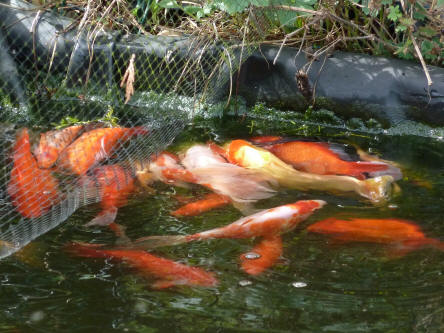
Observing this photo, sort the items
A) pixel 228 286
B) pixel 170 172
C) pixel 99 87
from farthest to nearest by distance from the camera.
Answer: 1. pixel 99 87
2. pixel 170 172
3. pixel 228 286

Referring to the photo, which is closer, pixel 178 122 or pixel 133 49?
pixel 178 122

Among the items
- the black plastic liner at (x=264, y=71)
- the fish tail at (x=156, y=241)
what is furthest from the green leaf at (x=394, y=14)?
the fish tail at (x=156, y=241)

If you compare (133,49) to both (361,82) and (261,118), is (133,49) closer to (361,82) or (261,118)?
(261,118)

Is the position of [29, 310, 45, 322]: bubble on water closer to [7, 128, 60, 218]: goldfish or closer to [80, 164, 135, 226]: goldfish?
[7, 128, 60, 218]: goldfish

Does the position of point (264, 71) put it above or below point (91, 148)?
above

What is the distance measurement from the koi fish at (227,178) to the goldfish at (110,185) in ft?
1.43

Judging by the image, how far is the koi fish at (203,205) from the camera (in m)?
3.64

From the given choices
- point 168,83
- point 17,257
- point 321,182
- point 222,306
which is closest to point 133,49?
point 168,83

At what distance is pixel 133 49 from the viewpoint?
18.4 ft

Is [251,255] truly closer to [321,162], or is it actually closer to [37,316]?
[37,316]

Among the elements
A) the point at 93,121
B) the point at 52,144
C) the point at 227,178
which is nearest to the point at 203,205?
the point at 227,178

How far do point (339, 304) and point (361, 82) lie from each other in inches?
115

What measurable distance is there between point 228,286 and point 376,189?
4.84 feet

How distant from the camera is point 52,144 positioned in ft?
13.8
